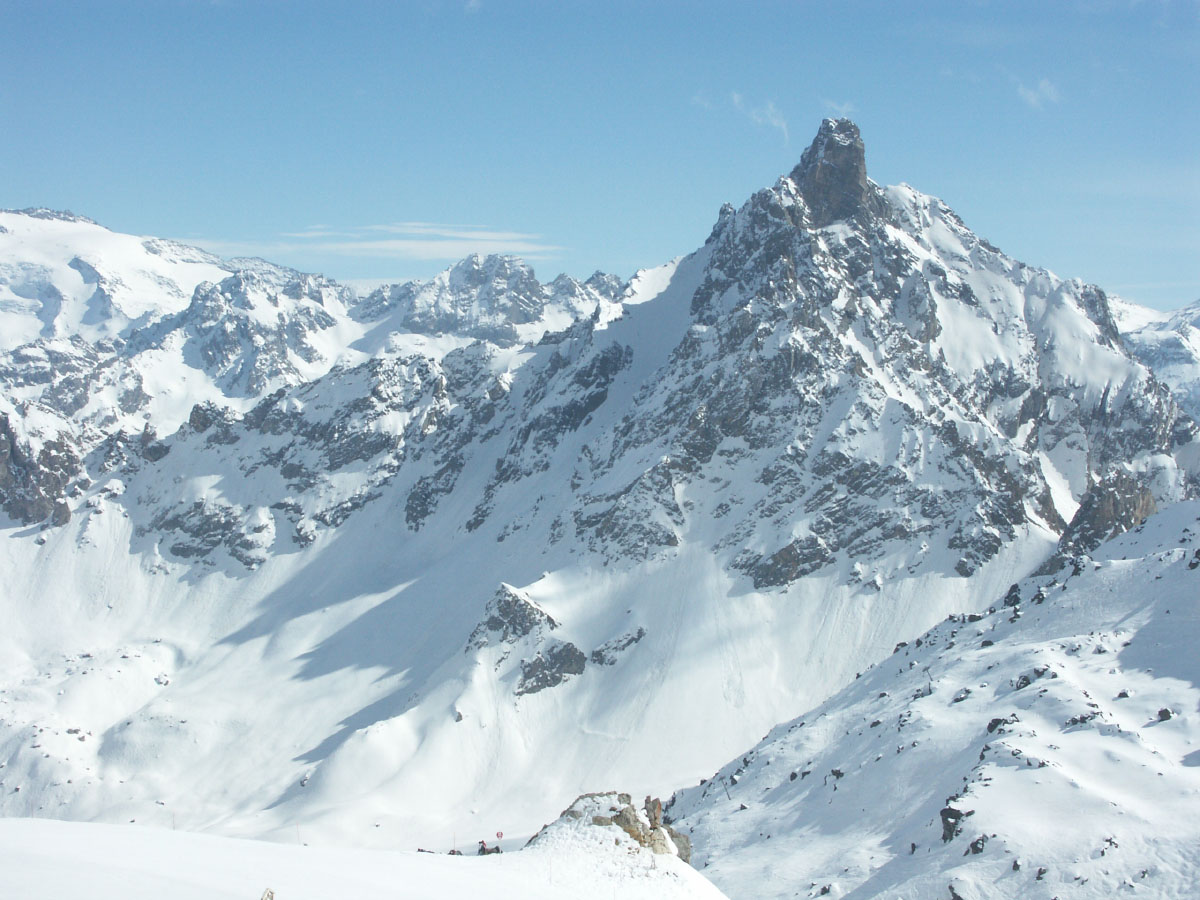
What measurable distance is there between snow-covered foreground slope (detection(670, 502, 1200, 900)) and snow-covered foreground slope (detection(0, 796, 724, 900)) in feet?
65.0

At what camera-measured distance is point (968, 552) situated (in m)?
148

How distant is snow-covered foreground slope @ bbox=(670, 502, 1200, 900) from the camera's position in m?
48.2

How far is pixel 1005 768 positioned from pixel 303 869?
42.6 metres

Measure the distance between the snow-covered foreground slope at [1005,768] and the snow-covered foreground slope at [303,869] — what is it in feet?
65.0

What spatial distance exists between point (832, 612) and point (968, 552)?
23.3 meters

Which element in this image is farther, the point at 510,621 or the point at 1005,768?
the point at 510,621

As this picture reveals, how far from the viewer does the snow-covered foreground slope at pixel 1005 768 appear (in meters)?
48.2

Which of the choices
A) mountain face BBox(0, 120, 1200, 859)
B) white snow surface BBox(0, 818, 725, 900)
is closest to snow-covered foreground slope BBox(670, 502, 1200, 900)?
white snow surface BBox(0, 818, 725, 900)

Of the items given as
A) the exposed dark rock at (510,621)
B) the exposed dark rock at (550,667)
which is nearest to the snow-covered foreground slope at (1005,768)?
the exposed dark rock at (550,667)

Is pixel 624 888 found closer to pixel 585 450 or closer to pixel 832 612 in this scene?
pixel 832 612

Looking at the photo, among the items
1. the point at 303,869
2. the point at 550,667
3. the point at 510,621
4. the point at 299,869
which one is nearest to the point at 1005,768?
the point at 303,869

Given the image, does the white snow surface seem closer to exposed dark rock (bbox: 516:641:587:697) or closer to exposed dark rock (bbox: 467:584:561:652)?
exposed dark rock (bbox: 516:641:587:697)

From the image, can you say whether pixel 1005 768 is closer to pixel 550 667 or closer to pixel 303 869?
pixel 303 869

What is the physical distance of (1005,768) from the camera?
5669 centimetres
